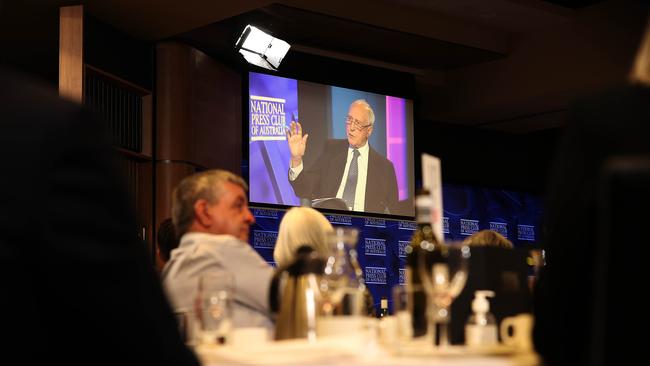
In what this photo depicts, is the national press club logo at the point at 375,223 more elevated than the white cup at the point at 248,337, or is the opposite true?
the national press club logo at the point at 375,223

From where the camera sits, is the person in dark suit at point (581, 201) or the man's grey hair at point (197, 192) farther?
the man's grey hair at point (197, 192)

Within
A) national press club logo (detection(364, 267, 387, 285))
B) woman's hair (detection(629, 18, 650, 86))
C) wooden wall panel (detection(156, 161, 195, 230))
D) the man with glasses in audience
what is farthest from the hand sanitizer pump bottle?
national press club logo (detection(364, 267, 387, 285))

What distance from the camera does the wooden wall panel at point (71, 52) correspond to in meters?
5.70

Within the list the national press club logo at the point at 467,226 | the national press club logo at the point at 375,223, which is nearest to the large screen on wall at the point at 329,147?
the national press club logo at the point at 375,223

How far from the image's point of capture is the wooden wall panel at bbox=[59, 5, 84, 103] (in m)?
5.70

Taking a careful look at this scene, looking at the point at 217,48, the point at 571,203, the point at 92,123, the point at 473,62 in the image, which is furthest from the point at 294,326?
the point at 473,62

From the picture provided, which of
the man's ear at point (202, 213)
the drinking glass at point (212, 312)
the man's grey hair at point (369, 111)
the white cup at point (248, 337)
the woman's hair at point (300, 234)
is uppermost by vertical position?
the man's grey hair at point (369, 111)

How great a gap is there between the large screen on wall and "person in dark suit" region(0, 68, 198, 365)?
6.35 metres

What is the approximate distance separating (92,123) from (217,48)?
617 centimetres

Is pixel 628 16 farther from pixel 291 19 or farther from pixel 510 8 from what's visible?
pixel 291 19

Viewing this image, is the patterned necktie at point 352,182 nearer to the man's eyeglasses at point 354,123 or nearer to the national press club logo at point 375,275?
the man's eyeglasses at point 354,123

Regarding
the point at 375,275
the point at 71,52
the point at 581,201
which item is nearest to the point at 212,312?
the point at 581,201

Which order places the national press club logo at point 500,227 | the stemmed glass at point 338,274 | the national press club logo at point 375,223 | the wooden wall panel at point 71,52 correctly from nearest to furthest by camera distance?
1. the stemmed glass at point 338,274
2. the wooden wall panel at point 71,52
3. the national press club logo at point 375,223
4. the national press club logo at point 500,227

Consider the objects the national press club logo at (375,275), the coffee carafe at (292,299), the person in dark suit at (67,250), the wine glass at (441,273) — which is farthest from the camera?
the national press club logo at (375,275)
